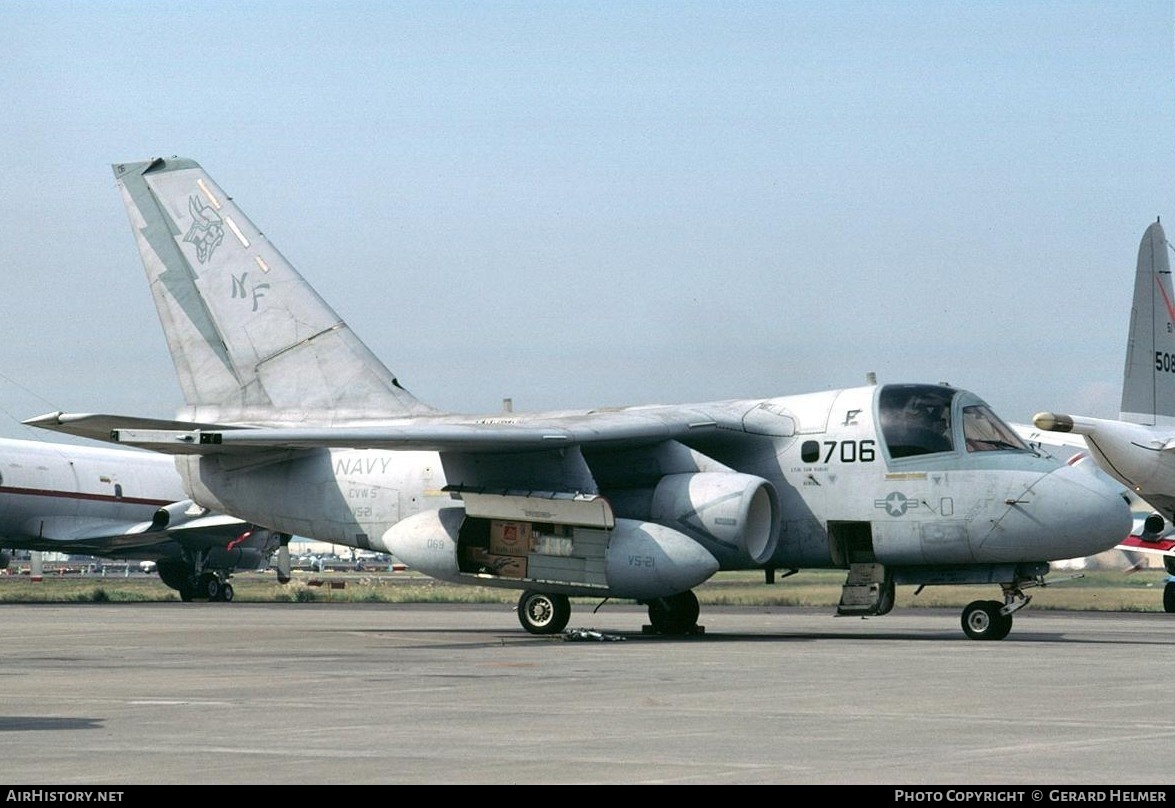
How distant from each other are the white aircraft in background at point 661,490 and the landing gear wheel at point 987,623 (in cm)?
2

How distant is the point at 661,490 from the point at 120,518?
24828mm

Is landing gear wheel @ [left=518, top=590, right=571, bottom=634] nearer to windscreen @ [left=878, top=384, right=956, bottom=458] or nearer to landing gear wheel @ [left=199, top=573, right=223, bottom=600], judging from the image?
windscreen @ [left=878, top=384, right=956, bottom=458]

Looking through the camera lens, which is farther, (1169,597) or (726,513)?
(1169,597)

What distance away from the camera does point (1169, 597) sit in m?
→ 32.6

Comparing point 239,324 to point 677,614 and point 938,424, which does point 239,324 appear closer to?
point 677,614

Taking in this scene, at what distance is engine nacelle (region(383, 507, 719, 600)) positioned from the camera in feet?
68.3

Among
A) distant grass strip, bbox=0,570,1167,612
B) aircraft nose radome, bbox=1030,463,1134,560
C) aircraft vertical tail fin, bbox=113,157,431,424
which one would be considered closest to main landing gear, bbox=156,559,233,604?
distant grass strip, bbox=0,570,1167,612

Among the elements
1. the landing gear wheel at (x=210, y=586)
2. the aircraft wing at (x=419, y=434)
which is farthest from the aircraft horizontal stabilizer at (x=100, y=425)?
the landing gear wheel at (x=210, y=586)

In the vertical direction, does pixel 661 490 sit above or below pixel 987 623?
above

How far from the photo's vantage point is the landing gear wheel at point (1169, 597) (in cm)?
3244

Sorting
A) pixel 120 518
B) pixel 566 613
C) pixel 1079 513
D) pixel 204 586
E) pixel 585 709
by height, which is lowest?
pixel 204 586

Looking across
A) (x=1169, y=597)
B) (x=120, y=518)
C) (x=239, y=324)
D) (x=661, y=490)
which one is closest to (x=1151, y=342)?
(x=1169, y=597)

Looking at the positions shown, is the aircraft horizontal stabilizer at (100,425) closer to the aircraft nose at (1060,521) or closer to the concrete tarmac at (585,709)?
the concrete tarmac at (585,709)

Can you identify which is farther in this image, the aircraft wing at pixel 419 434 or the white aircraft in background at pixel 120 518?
the white aircraft in background at pixel 120 518
